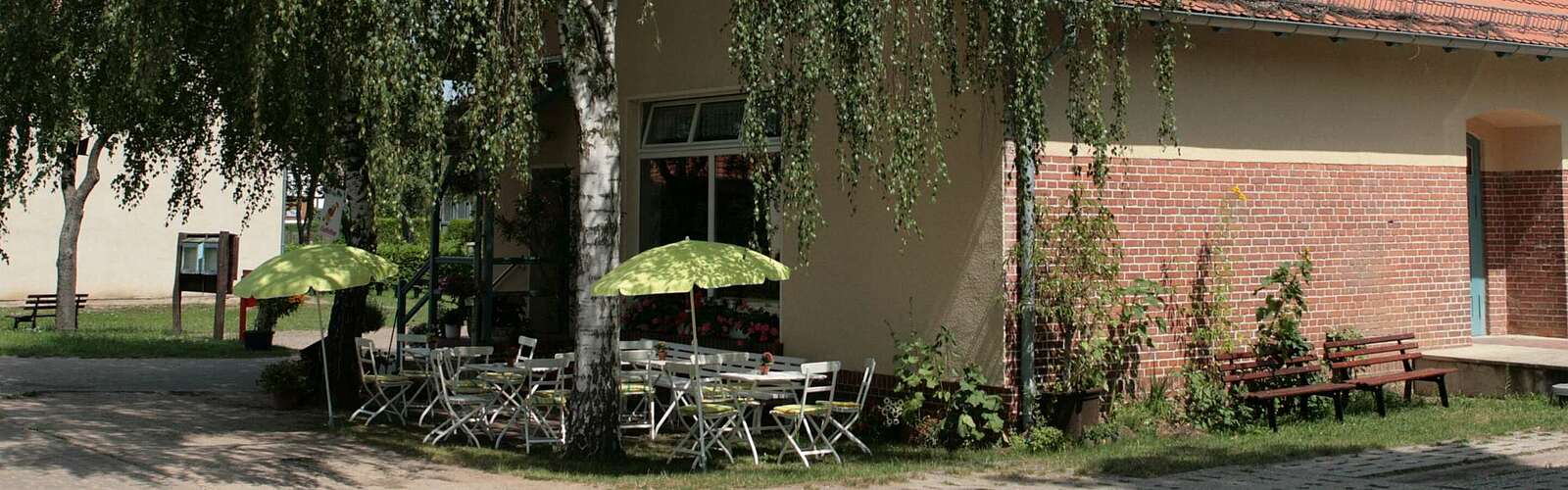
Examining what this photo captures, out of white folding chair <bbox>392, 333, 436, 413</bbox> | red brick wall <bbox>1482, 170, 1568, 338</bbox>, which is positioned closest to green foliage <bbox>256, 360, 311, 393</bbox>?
white folding chair <bbox>392, 333, 436, 413</bbox>

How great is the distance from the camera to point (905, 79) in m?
9.98

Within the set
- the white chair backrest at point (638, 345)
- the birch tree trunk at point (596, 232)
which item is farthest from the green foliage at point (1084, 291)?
the white chair backrest at point (638, 345)

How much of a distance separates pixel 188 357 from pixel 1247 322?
12626 mm

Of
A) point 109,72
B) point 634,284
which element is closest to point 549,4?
point 634,284

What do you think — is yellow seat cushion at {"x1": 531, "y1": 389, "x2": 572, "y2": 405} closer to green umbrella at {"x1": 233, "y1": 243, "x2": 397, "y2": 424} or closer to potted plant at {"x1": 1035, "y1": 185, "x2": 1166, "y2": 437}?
green umbrella at {"x1": 233, "y1": 243, "x2": 397, "y2": 424}

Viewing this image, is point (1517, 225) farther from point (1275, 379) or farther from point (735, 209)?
point (735, 209)

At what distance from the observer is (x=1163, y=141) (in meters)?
10.9

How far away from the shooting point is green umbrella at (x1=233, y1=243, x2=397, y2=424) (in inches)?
399

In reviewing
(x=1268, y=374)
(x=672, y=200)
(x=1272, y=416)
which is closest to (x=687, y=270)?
(x=672, y=200)

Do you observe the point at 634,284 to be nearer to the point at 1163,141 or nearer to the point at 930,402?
the point at 930,402

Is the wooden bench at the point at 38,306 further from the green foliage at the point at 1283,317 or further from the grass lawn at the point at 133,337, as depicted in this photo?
the green foliage at the point at 1283,317

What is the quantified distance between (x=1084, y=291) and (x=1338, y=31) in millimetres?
2975

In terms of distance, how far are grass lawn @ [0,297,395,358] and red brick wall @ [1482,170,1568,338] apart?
13.9m

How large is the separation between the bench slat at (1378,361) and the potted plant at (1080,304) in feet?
5.85
